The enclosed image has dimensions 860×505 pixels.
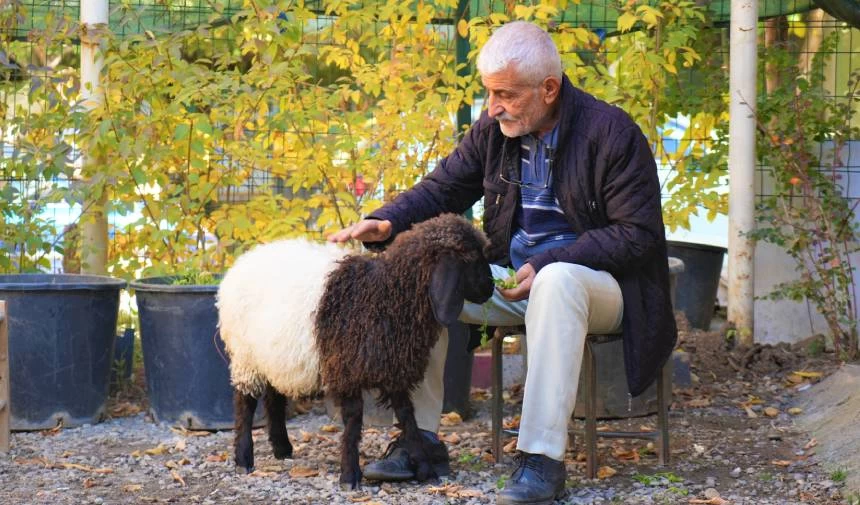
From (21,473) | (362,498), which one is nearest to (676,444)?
(362,498)

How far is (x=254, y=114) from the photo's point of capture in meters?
6.33

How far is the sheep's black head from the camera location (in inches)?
169

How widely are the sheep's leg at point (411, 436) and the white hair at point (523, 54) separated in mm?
1339

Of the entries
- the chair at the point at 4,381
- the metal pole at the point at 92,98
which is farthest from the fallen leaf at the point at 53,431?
the metal pole at the point at 92,98

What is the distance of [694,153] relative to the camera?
7270 mm

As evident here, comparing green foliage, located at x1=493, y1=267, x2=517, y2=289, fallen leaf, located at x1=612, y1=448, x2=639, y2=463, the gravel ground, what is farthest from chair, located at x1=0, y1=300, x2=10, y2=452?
fallen leaf, located at x1=612, y1=448, x2=639, y2=463

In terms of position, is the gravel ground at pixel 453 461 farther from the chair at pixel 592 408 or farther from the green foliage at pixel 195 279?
the green foliage at pixel 195 279

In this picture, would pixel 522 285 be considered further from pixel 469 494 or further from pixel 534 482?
pixel 469 494

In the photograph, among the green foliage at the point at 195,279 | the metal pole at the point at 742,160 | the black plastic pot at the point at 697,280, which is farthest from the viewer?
the black plastic pot at the point at 697,280

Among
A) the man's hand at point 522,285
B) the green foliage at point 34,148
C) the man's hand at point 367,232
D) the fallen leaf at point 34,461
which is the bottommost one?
the fallen leaf at point 34,461

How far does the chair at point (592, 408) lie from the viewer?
4.59 meters

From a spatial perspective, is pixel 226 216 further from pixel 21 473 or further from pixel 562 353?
pixel 562 353

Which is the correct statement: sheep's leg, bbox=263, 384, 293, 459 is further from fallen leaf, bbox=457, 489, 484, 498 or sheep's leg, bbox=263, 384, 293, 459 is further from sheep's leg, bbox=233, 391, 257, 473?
fallen leaf, bbox=457, 489, 484, 498

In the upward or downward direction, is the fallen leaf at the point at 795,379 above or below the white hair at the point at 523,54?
below
